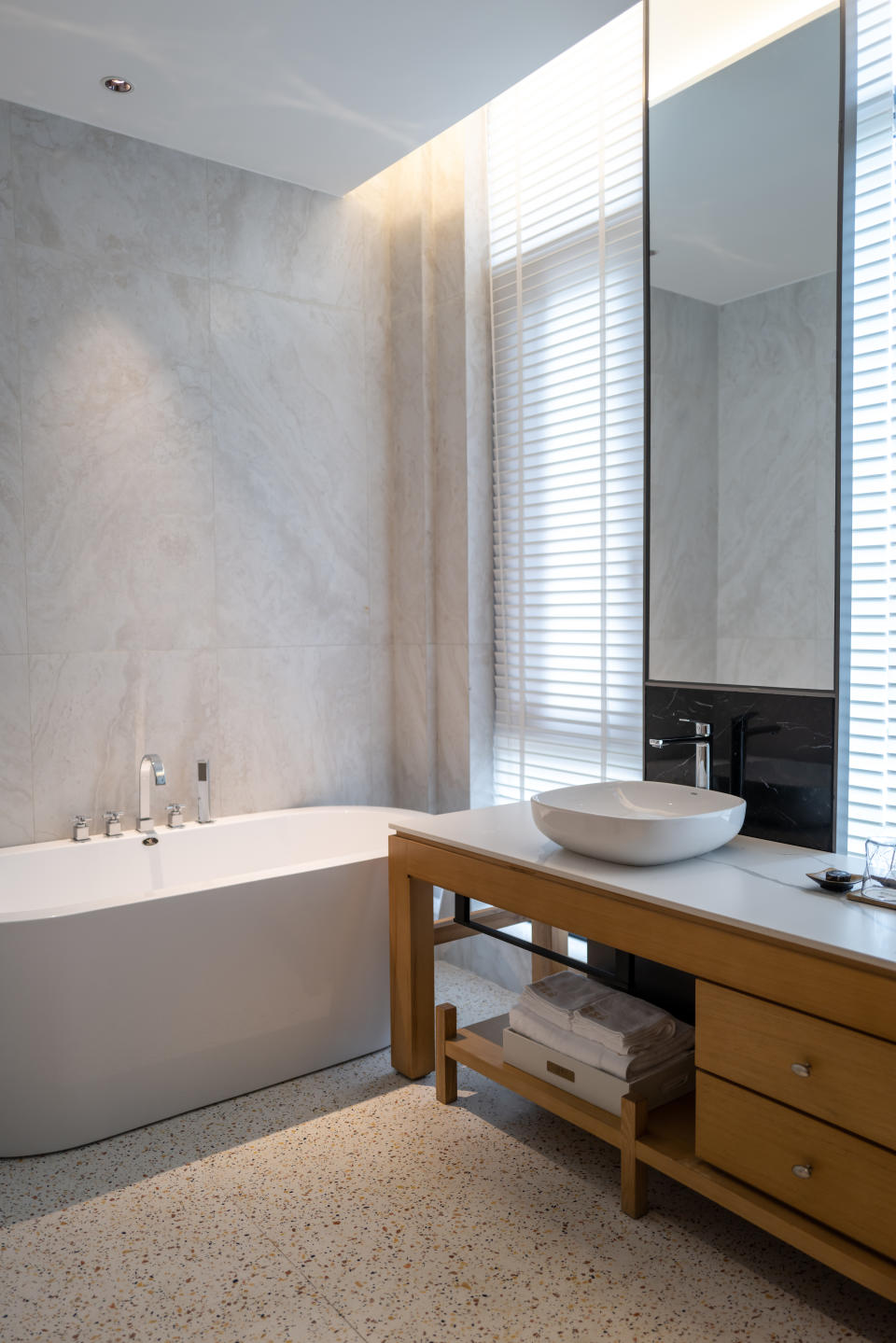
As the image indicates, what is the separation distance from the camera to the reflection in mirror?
2.07 metres

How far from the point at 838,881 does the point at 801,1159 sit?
0.47 meters

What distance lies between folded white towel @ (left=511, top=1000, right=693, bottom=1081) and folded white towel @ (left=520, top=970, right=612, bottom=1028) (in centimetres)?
2

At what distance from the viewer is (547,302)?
299cm

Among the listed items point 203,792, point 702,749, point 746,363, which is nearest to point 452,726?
point 203,792

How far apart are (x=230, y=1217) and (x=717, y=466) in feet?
6.44

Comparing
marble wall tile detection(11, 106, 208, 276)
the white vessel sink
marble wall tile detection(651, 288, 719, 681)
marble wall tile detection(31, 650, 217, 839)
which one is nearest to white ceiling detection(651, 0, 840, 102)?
marble wall tile detection(651, 288, 719, 681)

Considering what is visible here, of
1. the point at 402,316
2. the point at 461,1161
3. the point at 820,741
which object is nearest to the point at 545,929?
the point at 461,1161

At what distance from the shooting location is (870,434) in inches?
79.7

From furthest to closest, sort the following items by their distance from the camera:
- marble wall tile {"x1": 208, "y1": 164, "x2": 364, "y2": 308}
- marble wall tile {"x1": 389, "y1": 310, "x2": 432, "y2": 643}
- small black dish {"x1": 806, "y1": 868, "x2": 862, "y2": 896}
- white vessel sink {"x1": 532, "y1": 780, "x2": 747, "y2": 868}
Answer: marble wall tile {"x1": 389, "y1": 310, "x2": 432, "y2": 643} < marble wall tile {"x1": 208, "y1": 164, "x2": 364, "y2": 308} < white vessel sink {"x1": 532, "y1": 780, "x2": 747, "y2": 868} < small black dish {"x1": 806, "y1": 868, "x2": 862, "y2": 896}

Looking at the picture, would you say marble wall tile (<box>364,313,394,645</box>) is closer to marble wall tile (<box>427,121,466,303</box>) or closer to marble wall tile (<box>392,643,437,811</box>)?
marble wall tile (<box>392,643,437,811</box>)

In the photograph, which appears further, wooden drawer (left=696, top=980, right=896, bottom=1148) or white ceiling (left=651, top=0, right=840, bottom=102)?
white ceiling (left=651, top=0, right=840, bottom=102)

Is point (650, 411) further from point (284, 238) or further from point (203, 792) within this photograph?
point (203, 792)

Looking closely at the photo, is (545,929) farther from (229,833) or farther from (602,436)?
(602,436)

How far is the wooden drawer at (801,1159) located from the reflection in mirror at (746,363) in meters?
0.91
